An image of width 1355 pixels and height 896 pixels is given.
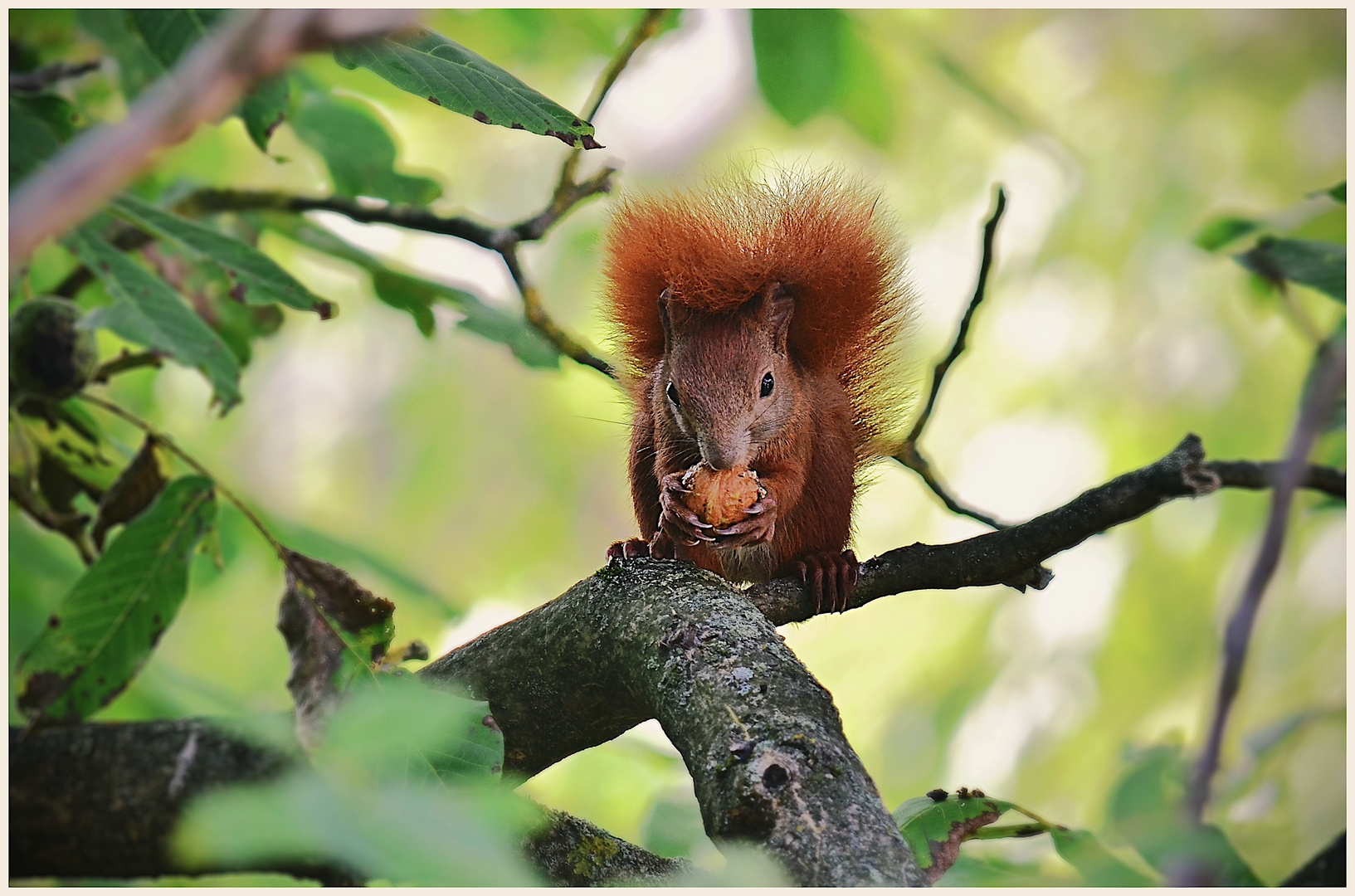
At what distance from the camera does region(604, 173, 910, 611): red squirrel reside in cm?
110

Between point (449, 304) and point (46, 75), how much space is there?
413mm

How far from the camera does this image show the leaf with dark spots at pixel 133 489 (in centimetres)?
96

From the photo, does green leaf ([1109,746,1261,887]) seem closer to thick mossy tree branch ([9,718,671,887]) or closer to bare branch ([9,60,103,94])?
thick mossy tree branch ([9,718,671,887])

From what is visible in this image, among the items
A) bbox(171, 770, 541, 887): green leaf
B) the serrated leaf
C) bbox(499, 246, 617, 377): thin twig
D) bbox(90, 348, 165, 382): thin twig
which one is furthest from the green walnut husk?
the serrated leaf

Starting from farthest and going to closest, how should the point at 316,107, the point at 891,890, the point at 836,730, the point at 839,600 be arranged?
1. the point at 316,107
2. the point at 839,600
3. the point at 836,730
4. the point at 891,890

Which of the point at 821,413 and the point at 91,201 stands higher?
the point at 821,413

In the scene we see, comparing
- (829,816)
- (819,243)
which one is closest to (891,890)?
(829,816)

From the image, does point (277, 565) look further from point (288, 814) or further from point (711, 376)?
point (288, 814)

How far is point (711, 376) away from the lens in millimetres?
1107

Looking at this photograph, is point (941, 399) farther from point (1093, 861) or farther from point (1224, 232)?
point (1093, 861)

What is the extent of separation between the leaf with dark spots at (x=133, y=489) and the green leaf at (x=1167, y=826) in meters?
0.85

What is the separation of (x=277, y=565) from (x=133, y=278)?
33 centimetres

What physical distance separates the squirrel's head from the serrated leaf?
1.19ft

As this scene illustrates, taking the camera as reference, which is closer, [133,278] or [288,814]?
[288,814]
